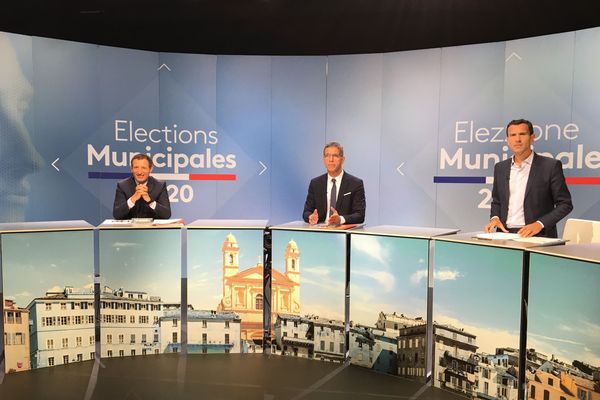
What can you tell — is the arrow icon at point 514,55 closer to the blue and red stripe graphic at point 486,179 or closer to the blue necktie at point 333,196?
the blue and red stripe graphic at point 486,179

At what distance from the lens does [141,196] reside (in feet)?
12.6

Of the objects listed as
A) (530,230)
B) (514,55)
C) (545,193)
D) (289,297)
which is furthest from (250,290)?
(514,55)

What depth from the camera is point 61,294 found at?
3.29m

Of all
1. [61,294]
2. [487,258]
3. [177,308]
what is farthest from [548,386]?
[61,294]

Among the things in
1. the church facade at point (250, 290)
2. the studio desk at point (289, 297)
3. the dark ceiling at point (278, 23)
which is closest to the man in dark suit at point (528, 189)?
the studio desk at point (289, 297)

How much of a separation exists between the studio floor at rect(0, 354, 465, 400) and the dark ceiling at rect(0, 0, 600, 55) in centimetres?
377

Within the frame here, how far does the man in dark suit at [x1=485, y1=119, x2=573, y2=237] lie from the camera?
3.20m

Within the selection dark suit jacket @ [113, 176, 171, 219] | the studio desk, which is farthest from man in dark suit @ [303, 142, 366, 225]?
dark suit jacket @ [113, 176, 171, 219]

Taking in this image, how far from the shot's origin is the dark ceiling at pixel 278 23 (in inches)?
199

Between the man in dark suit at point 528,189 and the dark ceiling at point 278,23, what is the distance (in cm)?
224

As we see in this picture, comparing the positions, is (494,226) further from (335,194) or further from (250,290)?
(250,290)

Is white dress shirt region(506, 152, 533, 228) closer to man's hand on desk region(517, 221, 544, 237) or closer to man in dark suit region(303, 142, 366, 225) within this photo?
man's hand on desk region(517, 221, 544, 237)

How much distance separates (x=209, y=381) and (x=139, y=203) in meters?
1.60

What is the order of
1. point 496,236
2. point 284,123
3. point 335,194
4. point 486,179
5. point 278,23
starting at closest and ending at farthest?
point 496,236 → point 335,194 → point 486,179 → point 278,23 → point 284,123
